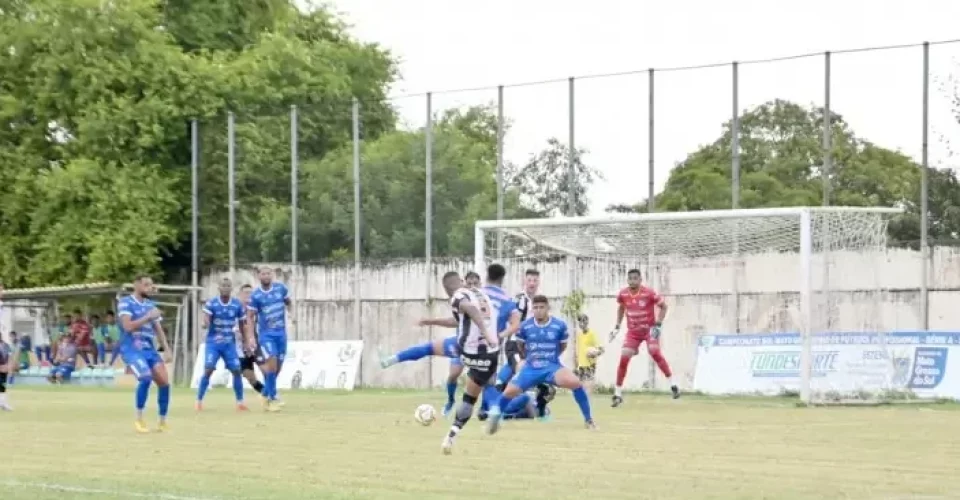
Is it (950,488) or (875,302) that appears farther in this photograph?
(875,302)

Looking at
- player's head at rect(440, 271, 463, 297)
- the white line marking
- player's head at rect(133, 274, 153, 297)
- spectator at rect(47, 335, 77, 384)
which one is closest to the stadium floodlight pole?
spectator at rect(47, 335, 77, 384)

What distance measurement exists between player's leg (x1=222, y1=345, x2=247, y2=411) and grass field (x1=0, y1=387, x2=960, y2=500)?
127cm

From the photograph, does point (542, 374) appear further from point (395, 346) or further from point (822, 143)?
point (395, 346)

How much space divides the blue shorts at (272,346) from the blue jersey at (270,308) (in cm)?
5

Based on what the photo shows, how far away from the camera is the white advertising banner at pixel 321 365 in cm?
4134

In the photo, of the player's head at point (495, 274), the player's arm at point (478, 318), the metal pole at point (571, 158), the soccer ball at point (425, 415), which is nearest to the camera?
the player's arm at point (478, 318)

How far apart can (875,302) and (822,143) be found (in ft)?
15.2

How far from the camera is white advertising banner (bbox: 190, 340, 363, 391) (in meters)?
41.3

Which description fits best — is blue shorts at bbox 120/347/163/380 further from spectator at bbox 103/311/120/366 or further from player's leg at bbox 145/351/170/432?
spectator at bbox 103/311/120/366

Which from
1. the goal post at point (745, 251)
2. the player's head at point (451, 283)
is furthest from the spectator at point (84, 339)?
the player's head at point (451, 283)

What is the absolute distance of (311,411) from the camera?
92.4 feet

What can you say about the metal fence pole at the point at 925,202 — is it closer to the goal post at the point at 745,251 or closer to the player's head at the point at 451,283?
the goal post at the point at 745,251

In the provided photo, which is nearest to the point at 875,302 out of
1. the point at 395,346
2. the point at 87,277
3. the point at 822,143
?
the point at 822,143

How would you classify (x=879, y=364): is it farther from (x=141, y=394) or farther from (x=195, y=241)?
(x=195, y=241)
